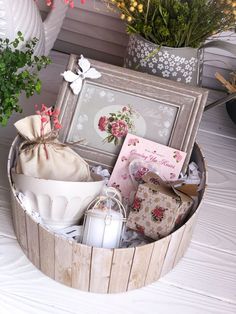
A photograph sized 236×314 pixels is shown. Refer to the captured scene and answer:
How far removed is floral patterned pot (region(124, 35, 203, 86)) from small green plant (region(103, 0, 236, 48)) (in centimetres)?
2

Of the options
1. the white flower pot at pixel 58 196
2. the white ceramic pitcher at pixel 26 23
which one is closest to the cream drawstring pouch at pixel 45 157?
the white flower pot at pixel 58 196

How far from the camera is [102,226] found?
0.70 m

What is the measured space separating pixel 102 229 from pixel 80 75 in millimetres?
273

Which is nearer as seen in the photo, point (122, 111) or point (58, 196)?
point (58, 196)

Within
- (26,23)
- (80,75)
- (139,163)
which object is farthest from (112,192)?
(26,23)

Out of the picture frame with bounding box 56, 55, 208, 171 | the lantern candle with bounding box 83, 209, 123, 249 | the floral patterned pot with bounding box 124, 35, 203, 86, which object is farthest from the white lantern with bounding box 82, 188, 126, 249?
the floral patterned pot with bounding box 124, 35, 203, 86

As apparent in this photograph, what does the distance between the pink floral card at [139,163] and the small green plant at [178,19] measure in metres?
0.18

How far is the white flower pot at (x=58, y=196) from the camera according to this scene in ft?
2.27

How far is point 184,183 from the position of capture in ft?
2.52

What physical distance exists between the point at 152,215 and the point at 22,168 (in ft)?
0.69

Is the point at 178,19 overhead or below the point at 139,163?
overhead

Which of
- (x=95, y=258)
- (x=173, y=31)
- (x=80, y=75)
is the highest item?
(x=173, y=31)

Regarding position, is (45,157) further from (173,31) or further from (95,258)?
(173,31)

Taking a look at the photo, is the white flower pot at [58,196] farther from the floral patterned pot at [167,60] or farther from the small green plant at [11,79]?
the floral patterned pot at [167,60]
